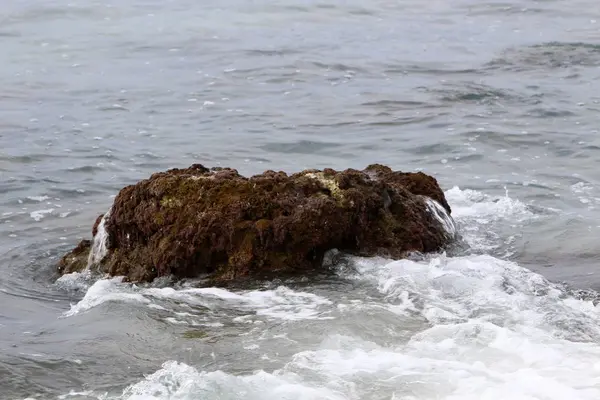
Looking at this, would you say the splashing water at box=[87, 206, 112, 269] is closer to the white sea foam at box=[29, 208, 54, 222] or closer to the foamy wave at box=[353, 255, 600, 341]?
the foamy wave at box=[353, 255, 600, 341]

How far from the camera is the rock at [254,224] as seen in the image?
6.83 meters

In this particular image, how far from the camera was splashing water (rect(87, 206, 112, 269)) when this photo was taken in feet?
24.2

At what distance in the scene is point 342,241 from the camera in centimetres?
704

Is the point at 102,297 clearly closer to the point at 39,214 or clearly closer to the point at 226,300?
the point at 226,300

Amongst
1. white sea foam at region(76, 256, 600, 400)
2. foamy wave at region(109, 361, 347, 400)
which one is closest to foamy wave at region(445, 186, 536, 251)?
white sea foam at region(76, 256, 600, 400)

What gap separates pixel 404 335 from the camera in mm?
5641

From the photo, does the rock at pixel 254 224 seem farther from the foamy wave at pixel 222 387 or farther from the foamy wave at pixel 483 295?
the foamy wave at pixel 222 387

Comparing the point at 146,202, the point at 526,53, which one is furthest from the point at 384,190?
the point at 526,53

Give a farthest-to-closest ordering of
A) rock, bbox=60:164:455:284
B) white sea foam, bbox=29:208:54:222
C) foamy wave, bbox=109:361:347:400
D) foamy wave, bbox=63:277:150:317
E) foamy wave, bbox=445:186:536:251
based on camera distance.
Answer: white sea foam, bbox=29:208:54:222
foamy wave, bbox=445:186:536:251
rock, bbox=60:164:455:284
foamy wave, bbox=63:277:150:317
foamy wave, bbox=109:361:347:400

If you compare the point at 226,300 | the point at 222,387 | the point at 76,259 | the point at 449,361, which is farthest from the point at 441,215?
the point at 222,387

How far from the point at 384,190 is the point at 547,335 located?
2014 mm

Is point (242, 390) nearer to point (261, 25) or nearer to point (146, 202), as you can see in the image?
point (146, 202)

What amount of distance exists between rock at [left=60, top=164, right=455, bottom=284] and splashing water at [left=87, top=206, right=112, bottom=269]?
17mm

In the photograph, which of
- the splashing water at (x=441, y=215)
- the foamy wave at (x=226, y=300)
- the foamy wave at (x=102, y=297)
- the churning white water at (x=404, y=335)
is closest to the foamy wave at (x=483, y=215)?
the splashing water at (x=441, y=215)
